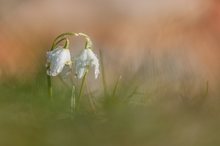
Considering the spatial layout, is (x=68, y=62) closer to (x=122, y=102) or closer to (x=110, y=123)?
(x=122, y=102)

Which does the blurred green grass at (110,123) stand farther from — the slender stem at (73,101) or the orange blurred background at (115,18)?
the orange blurred background at (115,18)

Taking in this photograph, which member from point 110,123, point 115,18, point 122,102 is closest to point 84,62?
point 122,102

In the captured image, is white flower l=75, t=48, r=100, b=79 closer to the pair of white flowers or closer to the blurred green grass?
the pair of white flowers

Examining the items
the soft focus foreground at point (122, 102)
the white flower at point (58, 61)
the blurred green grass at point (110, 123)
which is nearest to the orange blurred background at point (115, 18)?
the soft focus foreground at point (122, 102)

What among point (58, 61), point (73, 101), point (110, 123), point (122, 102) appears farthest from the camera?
point (58, 61)

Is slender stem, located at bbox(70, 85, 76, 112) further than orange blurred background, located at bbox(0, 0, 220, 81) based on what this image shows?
No

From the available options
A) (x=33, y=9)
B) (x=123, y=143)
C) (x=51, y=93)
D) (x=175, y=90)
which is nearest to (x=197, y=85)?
(x=175, y=90)

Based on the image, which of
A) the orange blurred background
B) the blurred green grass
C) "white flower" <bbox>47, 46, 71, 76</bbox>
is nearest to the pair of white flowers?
"white flower" <bbox>47, 46, 71, 76</bbox>

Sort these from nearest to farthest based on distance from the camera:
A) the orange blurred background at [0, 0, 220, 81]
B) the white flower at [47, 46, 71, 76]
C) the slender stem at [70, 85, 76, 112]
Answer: the slender stem at [70, 85, 76, 112]
the white flower at [47, 46, 71, 76]
the orange blurred background at [0, 0, 220, 81]
